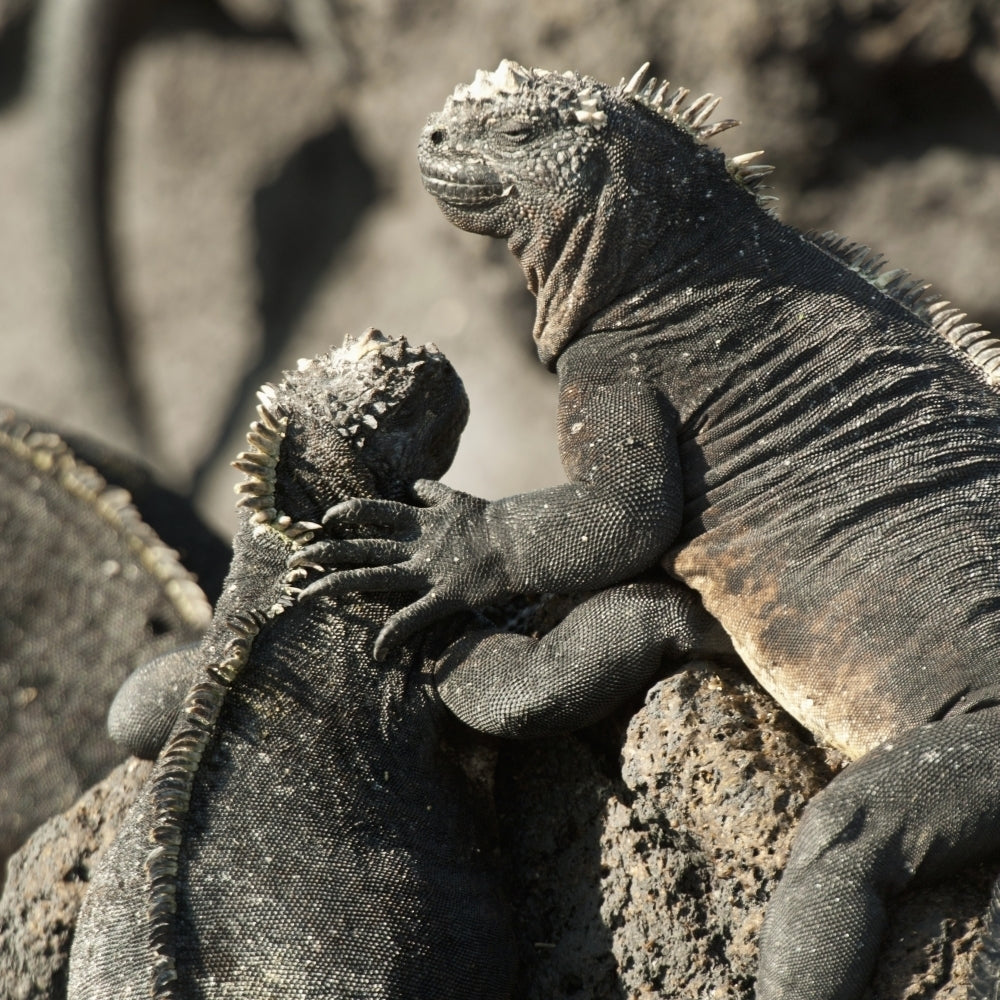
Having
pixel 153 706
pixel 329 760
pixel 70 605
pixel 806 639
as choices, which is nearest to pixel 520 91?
pixel 806 639

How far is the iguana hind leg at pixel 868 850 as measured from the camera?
2.77 metres

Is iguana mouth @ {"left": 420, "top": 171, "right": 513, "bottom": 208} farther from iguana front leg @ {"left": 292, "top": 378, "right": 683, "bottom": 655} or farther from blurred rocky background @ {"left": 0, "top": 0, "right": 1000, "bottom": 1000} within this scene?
blurred rocky background @ {"left": 0, "top": 0, "right": 1000, "bottom": 1000}

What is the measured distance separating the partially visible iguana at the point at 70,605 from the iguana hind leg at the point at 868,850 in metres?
3.13

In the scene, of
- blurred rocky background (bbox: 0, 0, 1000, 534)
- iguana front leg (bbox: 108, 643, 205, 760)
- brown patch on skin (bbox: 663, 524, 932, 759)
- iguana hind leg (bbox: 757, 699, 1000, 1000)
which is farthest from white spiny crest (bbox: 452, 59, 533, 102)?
blurred rocky background (bbox: 0, 0, 1000, 534)

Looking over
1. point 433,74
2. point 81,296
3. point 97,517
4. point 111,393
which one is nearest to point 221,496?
point 111,393

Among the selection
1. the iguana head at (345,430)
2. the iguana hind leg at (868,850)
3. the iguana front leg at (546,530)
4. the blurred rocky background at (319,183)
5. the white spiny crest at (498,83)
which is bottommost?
the iguana hind leg at (868,850)

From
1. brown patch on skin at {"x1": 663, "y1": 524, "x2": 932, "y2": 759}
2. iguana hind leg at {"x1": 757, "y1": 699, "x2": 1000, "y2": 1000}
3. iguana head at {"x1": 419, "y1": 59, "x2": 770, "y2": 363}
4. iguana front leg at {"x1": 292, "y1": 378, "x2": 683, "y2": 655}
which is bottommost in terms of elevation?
iguana hind leg at {"x1": 757, "y1": 699, "x2": 1000, "y2": 1000}

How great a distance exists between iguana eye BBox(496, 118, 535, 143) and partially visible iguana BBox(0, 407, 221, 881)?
2.66 metres

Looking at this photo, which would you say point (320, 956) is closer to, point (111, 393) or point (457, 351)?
point (457, 351)

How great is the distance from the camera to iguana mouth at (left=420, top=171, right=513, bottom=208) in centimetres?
346

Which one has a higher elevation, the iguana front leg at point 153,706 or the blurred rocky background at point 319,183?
the blurred rocky background at point 319,183

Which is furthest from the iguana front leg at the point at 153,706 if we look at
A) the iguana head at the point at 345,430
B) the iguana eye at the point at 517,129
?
the iguana eye at the point at 517,129

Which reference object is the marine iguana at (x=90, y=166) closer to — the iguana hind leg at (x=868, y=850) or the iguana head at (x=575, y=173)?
the iguana head at (x=575, y=173)

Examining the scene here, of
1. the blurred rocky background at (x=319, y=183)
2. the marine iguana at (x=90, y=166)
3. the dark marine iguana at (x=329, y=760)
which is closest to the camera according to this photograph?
the dark marine iguana at (x=329, y=760)
